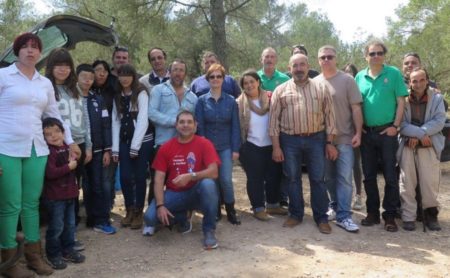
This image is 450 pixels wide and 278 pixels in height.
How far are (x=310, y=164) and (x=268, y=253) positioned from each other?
1.18 meters

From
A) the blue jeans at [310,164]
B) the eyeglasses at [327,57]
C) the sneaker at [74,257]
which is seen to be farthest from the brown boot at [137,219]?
the eyeglasses at [327,57]

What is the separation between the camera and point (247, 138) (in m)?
5.41

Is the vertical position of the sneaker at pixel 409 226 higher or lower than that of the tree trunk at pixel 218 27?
lower

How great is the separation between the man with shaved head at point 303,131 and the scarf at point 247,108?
24 cm

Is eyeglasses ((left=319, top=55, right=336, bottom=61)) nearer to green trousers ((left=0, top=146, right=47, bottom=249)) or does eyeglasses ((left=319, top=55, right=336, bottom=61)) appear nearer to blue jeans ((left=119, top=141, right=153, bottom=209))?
blue jeans ((left=119, top=141, right=153, bottom=209))

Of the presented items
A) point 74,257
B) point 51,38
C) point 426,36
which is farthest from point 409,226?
point 426,36

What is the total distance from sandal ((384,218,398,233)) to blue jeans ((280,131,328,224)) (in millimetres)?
691

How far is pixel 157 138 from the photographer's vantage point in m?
5.05

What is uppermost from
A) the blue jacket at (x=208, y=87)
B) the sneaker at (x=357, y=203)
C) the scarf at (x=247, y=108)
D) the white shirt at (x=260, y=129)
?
the blue jacket at (x=208, y=87)

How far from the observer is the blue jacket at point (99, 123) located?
468 centimetres

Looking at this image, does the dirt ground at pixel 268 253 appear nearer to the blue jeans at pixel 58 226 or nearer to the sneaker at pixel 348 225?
the sneaker at pixel 348 225

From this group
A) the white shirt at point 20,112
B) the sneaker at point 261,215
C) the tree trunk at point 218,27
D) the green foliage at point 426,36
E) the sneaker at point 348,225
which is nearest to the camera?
the white shirt at point 20,112

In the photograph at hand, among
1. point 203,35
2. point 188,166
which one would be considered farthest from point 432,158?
point 203,35

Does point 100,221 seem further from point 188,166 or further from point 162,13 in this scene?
point 162,13
